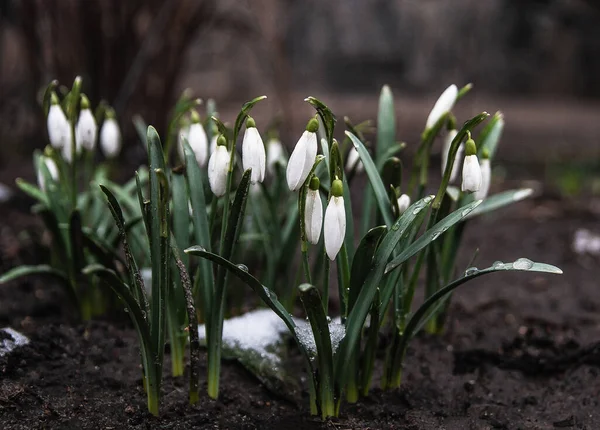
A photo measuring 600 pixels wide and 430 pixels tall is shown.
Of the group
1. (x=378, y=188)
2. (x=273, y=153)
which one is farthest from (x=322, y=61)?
(x=378, y=188)

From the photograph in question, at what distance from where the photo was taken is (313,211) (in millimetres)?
1610

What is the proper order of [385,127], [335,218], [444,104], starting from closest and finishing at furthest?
[335,218] < [444,104] < [385,127]

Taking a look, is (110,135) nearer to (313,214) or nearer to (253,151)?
(253,151)

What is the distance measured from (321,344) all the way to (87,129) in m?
1.06

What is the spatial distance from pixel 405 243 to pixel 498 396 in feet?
1.90

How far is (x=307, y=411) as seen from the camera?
6.15ft

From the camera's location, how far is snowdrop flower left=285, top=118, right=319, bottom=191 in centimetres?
161

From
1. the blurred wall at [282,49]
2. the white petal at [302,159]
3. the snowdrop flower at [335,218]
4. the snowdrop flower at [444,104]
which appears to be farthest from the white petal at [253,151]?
the blurred wall at [282,49]

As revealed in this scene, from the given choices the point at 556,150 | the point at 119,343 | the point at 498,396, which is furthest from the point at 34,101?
the point at 556,150

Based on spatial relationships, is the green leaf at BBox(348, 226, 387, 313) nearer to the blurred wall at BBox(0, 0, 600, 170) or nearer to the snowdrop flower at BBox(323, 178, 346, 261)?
the snowdrop flower at BBox(323, 178, 346, 261)

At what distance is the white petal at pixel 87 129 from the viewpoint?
2.23m

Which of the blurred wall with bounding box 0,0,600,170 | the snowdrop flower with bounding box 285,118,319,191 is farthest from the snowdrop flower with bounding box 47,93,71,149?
the blurred wall with bounding box 0,0,600,170

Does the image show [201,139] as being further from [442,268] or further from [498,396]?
[498,396]

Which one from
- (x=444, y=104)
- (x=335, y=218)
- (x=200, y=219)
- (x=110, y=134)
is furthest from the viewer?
(x=110, y=134)
